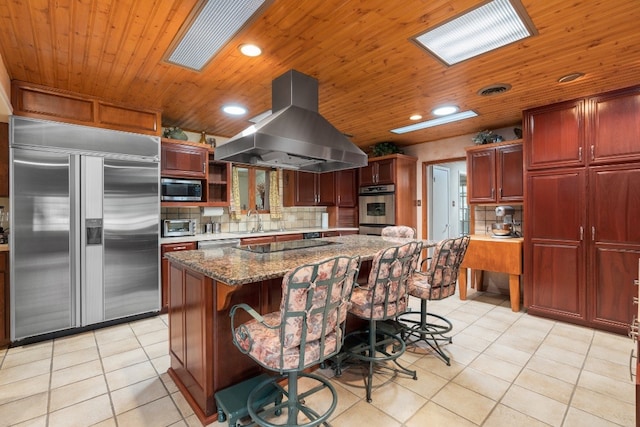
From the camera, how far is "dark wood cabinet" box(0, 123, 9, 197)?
9.61ft

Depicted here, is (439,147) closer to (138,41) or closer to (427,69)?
(427,69)

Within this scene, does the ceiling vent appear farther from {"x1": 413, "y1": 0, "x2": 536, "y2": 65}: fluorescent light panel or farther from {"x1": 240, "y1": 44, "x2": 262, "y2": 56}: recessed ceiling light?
{"x1": 240, "y1": 44, "x2": 262, "y2": 56}: recessed ceiling light

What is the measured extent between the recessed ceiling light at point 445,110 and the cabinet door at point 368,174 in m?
1.75

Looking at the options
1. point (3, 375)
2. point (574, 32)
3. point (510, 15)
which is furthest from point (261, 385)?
point (574, 32)

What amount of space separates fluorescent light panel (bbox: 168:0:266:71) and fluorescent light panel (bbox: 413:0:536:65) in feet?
4.06

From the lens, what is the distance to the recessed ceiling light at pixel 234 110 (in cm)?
366

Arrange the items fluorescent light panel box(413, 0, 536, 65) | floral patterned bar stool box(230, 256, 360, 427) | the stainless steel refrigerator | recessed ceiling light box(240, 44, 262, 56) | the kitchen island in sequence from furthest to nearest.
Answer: the stainless steel refrigerator < recessed ceiling light box(240, 44, 262, 56) < fluorescent light panel box(413, 0, 536, 65) < the kitchen island < floral patterned bar stool box(230, 256, 360, 427)

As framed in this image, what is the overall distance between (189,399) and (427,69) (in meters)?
3.20

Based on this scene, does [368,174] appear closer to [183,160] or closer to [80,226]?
[183,160]

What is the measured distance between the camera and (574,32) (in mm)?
2148

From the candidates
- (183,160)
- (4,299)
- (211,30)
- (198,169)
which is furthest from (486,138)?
(4,299)

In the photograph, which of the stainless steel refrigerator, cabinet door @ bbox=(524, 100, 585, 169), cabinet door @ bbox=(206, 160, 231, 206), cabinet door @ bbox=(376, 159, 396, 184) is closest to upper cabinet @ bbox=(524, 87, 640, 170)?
cabinet door @ bbox=(524, 100, 585, 169)

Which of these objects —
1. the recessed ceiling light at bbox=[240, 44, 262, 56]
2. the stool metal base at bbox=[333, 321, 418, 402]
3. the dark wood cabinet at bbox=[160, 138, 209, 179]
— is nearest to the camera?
the stool metal base at bbox=[333, 321, 418, 402]

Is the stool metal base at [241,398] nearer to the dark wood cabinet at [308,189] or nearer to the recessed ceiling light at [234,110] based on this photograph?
the recessed ceiling light at [234,110]
